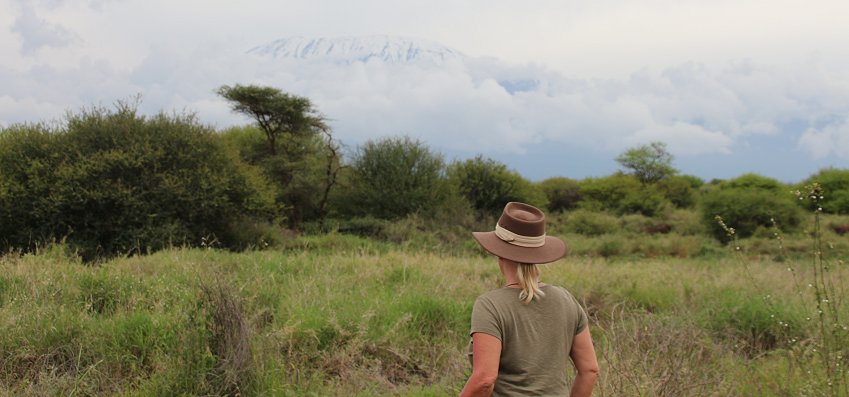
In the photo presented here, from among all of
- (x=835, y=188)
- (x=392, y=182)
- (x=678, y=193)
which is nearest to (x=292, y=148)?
(x=392, y=182)

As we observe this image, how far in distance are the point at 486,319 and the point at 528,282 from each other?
0.27 metres

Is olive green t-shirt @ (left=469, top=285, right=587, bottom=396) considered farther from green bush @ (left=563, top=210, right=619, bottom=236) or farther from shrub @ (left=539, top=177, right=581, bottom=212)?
shrub @ (left=539, top=177, right=581, bottom=212)

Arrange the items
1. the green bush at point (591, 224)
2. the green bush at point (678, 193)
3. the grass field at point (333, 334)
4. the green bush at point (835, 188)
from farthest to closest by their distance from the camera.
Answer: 1. the green bush at point (678, 193)
2. the green bush at point (835, 188)
3. the green bush at point (591, 224)
4. the grass field at point (333, 334)

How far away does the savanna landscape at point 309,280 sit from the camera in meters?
5.27

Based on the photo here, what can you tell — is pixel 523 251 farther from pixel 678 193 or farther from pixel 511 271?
pixel 678 193

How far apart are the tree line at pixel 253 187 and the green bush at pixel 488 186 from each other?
2.8 inches

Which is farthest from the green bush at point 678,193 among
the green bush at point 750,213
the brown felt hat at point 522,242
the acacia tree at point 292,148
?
the brown felt hat at point 522,242

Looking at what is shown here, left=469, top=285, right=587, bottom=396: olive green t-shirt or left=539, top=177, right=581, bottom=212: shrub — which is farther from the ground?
left=469, top=285, right=587, bottom=396: olive green t-shirt

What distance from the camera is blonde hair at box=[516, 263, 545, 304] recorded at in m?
2.77

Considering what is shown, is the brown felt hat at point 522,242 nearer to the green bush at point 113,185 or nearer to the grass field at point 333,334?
the grass field at point 333,334

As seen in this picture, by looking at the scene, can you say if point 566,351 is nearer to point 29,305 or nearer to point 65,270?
point 29,305

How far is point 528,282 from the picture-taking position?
9.18ft

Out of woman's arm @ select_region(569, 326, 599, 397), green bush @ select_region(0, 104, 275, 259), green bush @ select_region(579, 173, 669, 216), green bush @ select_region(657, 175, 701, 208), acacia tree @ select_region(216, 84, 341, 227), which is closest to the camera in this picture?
woman's arm @ select_region(569, 326, 599, 397)

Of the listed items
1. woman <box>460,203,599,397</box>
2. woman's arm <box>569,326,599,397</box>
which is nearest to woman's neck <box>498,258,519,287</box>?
woman <box>460,203,599,397</box>
